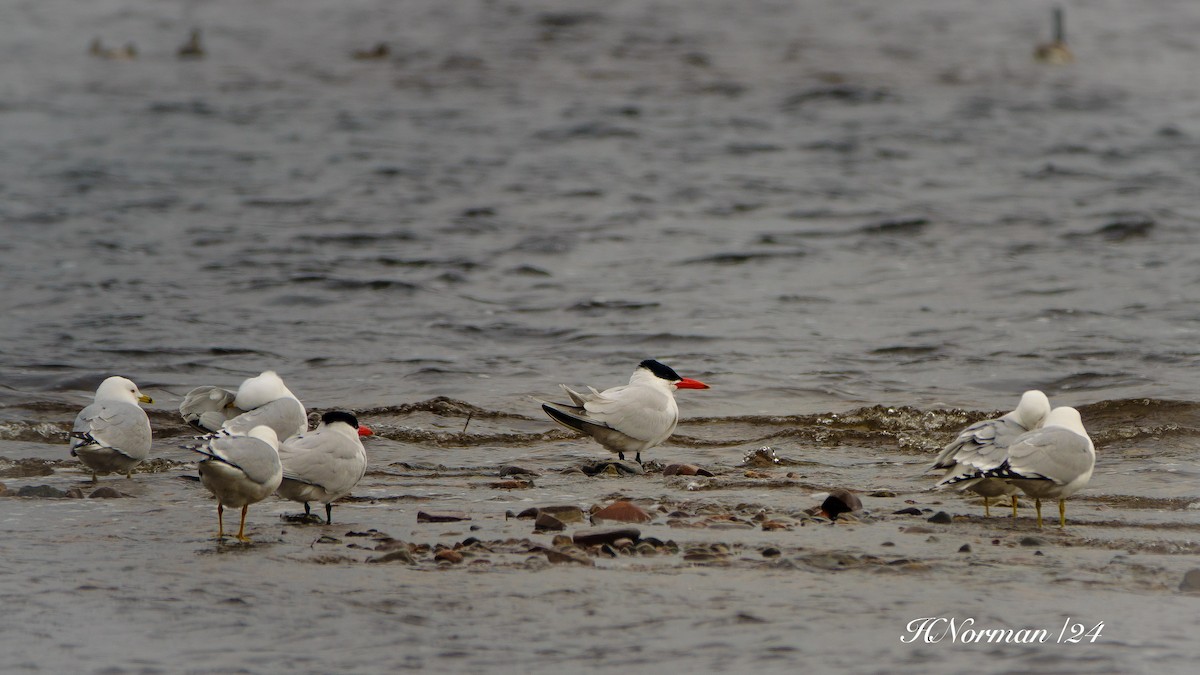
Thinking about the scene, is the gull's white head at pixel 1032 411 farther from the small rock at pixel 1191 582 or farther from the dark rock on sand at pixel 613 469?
the dark rock on sand at pixel 613 469

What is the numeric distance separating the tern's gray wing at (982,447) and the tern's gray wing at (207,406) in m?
4.11

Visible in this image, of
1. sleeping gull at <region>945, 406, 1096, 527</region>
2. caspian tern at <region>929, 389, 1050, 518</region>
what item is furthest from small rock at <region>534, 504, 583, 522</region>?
sleeping gull at <region>945, 406, 1096, 527</region>

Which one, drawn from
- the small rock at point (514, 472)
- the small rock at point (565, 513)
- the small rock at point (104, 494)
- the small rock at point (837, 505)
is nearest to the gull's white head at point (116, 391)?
the small rock at point (104, 494)

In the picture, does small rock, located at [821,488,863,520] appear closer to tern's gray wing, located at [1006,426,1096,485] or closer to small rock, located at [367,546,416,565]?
tern's gray wing, located at [1006,426,1096,485]

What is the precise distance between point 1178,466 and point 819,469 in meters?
2.10

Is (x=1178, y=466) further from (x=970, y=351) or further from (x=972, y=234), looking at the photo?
(x=972, y=234)

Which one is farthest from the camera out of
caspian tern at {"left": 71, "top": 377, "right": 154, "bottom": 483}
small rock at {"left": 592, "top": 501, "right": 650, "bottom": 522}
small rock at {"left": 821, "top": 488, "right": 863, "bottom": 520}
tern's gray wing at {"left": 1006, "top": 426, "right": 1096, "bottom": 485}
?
caspian tern at {"left": 71, "top": 377, "right": 154, "bottom": 483}

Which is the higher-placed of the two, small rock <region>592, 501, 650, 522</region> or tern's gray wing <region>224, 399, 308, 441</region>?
tern's gray wing <region>224, 399, 308, 441</region>

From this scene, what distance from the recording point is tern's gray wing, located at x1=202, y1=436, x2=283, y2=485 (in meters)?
6.27

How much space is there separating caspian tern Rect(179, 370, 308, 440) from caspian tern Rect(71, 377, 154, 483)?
362 millimetres

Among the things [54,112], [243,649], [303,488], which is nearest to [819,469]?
[303,488]

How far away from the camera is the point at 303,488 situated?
6.74 meters
